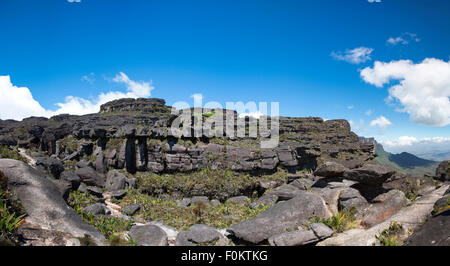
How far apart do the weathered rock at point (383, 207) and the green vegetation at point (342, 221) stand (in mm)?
460

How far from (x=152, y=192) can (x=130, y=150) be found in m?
5.94

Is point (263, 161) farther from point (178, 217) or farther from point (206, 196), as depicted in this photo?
point (178, 217)

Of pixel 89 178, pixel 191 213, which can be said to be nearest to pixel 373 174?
pixel 191 213

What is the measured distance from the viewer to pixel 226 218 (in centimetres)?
1404

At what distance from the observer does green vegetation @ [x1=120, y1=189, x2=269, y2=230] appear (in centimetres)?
1342

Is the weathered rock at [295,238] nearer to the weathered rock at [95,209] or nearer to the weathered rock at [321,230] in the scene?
the weathered rock at [321,230]

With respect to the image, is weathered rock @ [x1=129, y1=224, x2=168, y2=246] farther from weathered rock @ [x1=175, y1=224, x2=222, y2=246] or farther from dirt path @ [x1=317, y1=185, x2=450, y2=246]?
dirt path @ [x1=317, y1=185, x2=450, y2=246]

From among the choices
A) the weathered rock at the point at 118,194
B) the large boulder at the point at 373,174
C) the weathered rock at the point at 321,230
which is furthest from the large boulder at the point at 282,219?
the weathered rock at the point at 118,194

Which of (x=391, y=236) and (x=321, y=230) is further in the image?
(x=321, y=230)

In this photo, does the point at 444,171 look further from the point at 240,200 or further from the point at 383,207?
the point at 240,200

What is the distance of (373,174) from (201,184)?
44.6ft

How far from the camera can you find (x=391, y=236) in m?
7.44

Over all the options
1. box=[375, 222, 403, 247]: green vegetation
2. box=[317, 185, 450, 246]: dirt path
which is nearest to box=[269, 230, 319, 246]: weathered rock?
box=[317, 185, 450, 246]: dirt path
